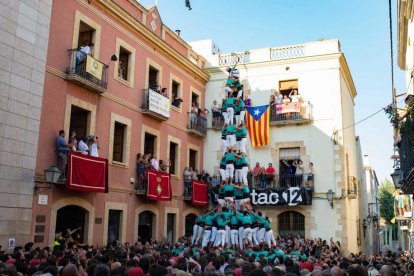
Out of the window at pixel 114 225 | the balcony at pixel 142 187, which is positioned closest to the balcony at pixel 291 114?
the balcony at pixel 142 187

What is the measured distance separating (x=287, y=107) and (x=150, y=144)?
24.7 ft

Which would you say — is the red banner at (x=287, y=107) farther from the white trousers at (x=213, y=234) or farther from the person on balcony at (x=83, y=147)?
the person on balcony at (x=83, y=147)

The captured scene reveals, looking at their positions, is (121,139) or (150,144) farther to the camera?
(150,144)

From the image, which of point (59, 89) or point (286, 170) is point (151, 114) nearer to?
point (59, 89)

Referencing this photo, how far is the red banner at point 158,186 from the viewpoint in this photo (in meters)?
18.1

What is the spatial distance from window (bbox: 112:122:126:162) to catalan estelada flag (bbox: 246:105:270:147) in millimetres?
7621

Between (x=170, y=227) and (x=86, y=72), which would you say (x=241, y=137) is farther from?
(x=170, y=227)

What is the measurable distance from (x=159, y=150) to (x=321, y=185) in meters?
8.20

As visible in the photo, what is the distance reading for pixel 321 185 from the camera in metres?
21.7

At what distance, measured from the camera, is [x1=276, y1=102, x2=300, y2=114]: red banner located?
2270 cm

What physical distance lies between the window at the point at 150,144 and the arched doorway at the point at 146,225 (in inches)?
112

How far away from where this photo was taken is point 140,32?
19250 millimetres

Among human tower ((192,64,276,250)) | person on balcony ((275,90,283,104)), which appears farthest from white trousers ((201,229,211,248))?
person on balcony ((275,90,283,104))

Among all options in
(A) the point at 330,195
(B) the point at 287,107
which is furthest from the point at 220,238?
(B) the point at 287,107
